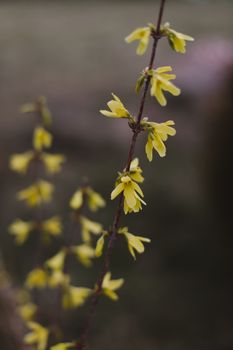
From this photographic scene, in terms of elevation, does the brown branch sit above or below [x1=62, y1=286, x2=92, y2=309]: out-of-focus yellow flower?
above

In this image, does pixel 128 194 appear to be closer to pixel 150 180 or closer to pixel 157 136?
pixel 157 136

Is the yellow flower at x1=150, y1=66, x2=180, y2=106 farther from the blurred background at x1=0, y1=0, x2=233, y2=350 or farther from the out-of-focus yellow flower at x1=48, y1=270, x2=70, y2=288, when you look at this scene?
the blurred background at x1=0, y1=0, x2=233, y2=350

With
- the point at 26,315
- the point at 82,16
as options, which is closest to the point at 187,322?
the point at 26,315

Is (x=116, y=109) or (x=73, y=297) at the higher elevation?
(x=116, y=109)

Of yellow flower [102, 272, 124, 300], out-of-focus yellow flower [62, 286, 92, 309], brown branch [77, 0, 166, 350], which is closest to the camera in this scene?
brown branch [77, 0, 166, 350]

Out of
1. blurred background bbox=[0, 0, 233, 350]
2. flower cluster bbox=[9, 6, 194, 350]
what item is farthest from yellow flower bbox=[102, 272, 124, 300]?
blurred background bbox=[0, 0, 233, 350]

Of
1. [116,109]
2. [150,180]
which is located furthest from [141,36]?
[150,180]

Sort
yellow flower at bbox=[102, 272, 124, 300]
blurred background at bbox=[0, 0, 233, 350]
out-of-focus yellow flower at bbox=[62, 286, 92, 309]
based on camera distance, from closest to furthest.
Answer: yellow flower at bbox=[102, 272, 124, 300]
out-of-focus yellow flower at bbox=[62, 286, 92, 309]
blurred background at bbox=[0, 0, 233, 350]

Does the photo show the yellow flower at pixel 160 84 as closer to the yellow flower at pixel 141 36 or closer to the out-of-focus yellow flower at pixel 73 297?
the yellow flower at pixel 141 36

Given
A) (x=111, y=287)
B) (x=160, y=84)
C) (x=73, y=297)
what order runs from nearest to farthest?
(x=160, y=84)
(x=111, y=287)
(x=73, y=297)
